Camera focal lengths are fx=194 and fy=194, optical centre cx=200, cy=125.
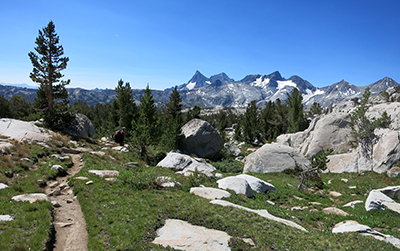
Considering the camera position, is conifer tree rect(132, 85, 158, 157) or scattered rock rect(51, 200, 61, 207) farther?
conifer tree rect(132, 85, 158, 157)

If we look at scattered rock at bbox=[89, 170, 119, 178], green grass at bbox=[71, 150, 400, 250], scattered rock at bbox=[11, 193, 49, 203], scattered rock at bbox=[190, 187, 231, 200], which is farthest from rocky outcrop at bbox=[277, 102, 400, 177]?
scattered rock at bbox=[11, 193, 49, 203]

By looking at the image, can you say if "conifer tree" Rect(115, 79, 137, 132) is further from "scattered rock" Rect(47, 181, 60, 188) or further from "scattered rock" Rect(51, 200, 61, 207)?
"scattered rock" Rect(51, 200, 61, 207)

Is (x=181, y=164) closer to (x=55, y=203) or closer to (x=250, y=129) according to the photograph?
(x=55, y=203)

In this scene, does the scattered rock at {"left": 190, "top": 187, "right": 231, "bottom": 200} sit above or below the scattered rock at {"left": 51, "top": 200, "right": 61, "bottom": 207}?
below

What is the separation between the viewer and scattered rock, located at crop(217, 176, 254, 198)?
1620 centimetres

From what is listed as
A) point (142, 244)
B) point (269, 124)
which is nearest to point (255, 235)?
point (142, 244)

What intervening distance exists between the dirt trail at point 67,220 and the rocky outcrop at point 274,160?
22.2 metres

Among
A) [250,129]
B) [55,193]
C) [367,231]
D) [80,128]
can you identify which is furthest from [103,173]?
[250,129]

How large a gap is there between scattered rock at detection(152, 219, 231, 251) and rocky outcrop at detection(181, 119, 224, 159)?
24429 mm

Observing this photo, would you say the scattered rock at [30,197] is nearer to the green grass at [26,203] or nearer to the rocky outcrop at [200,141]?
the green grass at [26,203]

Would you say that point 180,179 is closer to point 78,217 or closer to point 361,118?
point 78,217

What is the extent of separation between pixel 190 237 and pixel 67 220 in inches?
277

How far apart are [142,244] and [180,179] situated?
10.9 m

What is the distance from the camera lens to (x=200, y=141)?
34.5 meters
